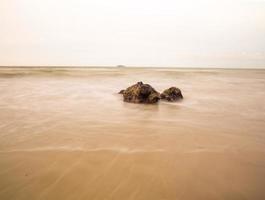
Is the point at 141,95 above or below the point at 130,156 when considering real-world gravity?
above

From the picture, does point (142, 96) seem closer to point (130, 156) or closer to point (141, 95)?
point (141, 95)

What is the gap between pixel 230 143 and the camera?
3568 millimetres

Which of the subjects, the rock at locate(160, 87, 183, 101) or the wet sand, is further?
the rock at locate(160, 87, 183, 101)

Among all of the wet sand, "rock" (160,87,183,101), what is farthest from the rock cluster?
the wet sand

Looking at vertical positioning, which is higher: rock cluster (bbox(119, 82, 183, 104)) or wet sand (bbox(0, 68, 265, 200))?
rock cluster (bbox(119, 82, 183, 104))

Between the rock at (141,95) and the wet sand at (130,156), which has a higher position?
the rock at (141,95)

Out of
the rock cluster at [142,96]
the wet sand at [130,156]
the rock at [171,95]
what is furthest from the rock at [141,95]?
the wet sand at [130,156]

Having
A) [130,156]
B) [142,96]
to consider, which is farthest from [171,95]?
[130,156]

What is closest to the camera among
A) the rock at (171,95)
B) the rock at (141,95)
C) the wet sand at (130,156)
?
the wet sand at (130,156)

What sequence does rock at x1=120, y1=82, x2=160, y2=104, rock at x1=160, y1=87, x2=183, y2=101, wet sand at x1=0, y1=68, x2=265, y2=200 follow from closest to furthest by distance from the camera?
wet sand at x1=0, y1=68, x2=265, y2=200 → rock at x1=120, y1=82, x2=160, y2=104 → rock at x1=160, y1=87, x2=183, y2=101

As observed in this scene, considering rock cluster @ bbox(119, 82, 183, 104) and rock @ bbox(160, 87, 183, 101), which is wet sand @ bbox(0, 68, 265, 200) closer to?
rock cluster @ bbox(119, 82, 183, 104)

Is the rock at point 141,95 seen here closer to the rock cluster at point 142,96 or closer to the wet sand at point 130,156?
the rock cluster at point 142,96

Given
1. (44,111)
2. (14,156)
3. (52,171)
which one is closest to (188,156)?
(52,171)

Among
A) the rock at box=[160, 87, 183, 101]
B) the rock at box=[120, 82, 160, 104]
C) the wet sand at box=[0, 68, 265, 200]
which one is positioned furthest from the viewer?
the rock at box=[160, 87, 183, 101]
